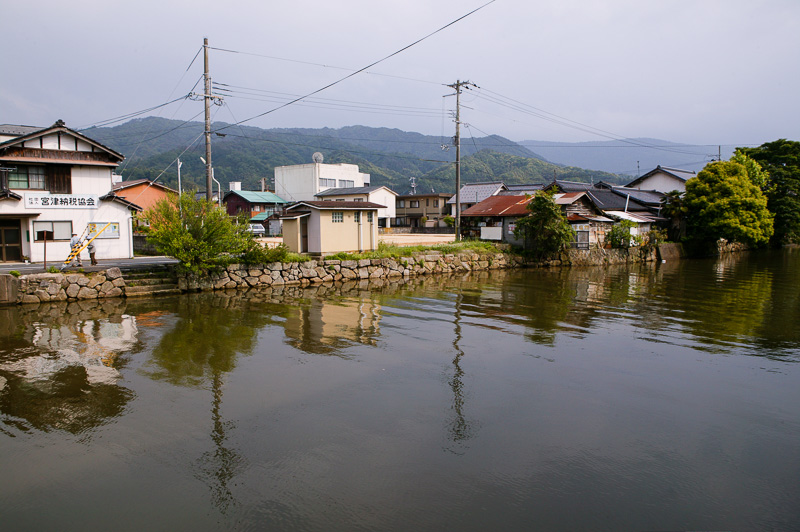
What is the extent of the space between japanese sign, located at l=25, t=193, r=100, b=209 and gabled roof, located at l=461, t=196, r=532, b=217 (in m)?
23.6

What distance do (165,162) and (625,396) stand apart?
96.1 meters

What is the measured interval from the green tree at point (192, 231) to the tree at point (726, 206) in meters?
35.3

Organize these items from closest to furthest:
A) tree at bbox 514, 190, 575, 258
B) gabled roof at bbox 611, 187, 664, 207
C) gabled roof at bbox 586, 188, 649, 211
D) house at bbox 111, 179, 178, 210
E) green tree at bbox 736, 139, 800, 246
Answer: tree at bbox 514, 190, 575, 258 → house at bbox 111, 179, 178, 210 → gabled roof at bbox 586, 188, 649, 211 → green tree at bbox 736, 139, 800, 246 → gabled roof at bbox 611, 187, 664, 207

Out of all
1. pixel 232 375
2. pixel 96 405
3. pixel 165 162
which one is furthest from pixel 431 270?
pixel 165 162

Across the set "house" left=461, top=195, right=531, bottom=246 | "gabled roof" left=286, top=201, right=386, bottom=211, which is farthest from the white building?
"gabled roof" left=286, top=201, right=386, bottom=211

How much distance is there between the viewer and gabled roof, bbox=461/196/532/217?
3438 centimetres

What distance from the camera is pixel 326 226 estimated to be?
84.8 ft

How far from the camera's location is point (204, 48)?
72.4ft

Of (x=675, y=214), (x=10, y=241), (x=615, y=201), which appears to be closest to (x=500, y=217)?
(x=615, y=201)

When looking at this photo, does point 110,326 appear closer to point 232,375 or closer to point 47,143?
point 232,375

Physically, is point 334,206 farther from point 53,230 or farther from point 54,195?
point 53,230

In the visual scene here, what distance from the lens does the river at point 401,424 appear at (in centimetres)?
546

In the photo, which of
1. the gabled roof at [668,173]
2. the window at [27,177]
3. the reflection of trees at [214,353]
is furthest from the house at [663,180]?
the window at [27,177]

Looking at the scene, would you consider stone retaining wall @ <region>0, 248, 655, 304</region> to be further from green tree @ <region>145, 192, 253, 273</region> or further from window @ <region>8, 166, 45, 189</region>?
window @ <region>8, 166, 45, 189</region>
